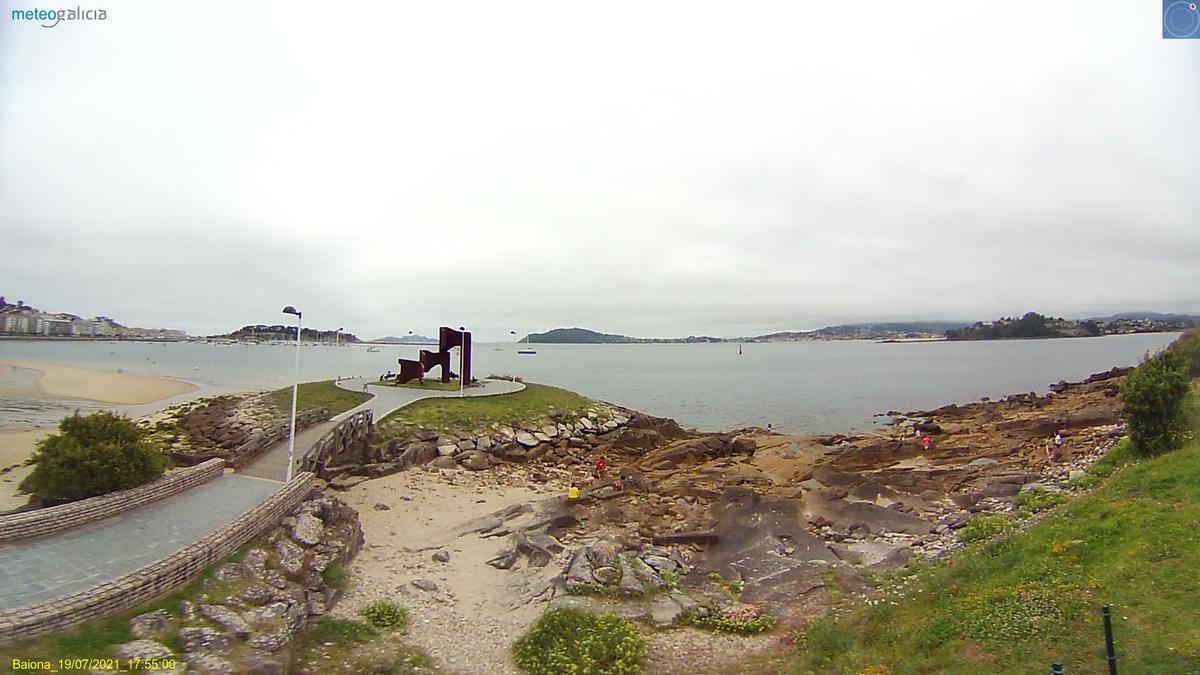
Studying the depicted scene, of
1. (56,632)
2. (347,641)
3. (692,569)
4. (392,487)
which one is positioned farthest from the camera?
(392,487)

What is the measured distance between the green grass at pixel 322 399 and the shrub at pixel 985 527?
2725 cm

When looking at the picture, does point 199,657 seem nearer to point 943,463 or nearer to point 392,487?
point 392,487

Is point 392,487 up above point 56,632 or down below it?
below

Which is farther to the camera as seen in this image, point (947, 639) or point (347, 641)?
point (347, 641)

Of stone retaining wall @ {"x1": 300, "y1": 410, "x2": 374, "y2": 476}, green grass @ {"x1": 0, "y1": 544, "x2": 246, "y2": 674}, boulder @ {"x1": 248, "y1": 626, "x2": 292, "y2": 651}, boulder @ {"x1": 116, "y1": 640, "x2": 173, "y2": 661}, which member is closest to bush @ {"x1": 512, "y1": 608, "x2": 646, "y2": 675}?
boulder @ {"x1": 248, "y1": 626, "x2": 292, "y2": 651}

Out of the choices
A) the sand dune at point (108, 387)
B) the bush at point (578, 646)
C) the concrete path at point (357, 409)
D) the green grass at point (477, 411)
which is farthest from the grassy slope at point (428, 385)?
the bush at point (578, 646)

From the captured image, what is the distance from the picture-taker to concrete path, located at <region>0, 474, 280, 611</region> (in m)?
9.20

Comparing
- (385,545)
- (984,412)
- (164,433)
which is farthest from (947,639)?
(984,412)

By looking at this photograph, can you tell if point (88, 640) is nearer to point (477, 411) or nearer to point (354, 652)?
point (354, 652)

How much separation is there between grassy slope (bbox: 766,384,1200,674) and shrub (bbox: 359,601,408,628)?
7.39 metres

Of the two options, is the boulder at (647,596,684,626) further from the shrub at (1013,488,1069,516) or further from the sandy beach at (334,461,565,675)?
the shrub at (1013,488,1069,516)

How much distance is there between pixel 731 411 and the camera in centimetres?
5394

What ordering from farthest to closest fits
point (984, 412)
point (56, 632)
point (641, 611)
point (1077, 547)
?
point (984, 412)
point (641, 611)
point (1077, 547)
point (56, 632)

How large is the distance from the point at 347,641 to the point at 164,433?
2711 centimetres
